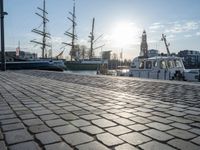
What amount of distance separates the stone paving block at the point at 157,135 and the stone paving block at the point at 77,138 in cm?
75

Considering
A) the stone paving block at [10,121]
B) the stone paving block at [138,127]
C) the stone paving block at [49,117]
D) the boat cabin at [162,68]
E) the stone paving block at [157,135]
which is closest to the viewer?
the stone paving block at [157,135]

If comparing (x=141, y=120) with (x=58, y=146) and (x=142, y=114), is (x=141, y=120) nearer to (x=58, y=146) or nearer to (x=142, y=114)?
(x=142, y=114)

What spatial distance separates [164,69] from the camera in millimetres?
16766

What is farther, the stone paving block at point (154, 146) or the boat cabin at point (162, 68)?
the boat cabin at point (162, 68)

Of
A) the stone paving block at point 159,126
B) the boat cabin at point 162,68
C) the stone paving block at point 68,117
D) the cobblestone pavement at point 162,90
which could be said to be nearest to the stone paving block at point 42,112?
the stone paving block at point 68,117

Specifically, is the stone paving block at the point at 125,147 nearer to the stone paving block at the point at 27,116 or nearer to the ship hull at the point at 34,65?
the stone paving block at the point at 27,116

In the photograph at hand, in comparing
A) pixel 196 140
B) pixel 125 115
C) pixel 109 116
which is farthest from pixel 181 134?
pixel 109 116

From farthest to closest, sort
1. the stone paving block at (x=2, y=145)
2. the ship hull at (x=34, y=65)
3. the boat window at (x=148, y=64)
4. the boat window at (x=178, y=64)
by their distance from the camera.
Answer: the ship hull at (x=34, y=65) → the boat window at (x=148, y=64) → the boat window at (x=178, y=64) → the stone paving block at (x=2, y=145)

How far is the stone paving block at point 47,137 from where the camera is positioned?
2619mm

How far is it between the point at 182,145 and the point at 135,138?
0.53 metres

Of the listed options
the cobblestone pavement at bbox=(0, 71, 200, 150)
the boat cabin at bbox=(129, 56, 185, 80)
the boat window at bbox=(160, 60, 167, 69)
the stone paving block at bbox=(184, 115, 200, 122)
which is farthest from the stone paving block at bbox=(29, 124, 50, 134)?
the boat window at bbox=(160, 60, 167, 69)

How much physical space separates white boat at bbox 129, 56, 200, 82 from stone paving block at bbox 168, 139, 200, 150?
13476mm

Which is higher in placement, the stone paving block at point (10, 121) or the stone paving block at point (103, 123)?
the stone paving block at point (103, 123)

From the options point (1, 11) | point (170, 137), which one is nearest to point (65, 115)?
point (170, 137)
